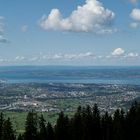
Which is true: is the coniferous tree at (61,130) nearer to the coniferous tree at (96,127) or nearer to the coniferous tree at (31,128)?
the coniferous tree at (31,128)

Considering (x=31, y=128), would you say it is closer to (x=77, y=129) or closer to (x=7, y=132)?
(x=7, y=132)

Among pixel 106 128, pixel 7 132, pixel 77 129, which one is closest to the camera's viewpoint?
pixel 7 132

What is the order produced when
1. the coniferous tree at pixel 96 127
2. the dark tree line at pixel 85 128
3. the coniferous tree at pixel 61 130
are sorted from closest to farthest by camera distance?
the dark tree line at pixel 85 128
the coniferous tree at pixel 61 130
the coniferous tree at pixel 96 127

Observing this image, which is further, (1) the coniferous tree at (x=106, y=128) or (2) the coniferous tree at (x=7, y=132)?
(1) the coniferous tree at (x=106, y=128)

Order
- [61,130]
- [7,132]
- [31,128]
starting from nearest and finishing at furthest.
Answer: [7,132] < [31,128] < [61,130]

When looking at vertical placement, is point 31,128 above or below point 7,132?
above

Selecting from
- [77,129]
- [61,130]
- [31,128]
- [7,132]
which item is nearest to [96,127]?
[77,129]

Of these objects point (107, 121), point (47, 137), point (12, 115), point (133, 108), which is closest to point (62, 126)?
point (47, 137)

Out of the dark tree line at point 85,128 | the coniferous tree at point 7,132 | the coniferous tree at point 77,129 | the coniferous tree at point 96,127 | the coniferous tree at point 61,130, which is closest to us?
the coniferous tree at point 7,132

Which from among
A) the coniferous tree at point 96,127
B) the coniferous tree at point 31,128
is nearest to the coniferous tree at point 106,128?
the coniferous tree at point 96,127

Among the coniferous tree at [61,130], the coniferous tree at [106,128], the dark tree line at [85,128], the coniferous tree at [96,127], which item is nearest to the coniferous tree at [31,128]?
the dark tree line at [85,128]

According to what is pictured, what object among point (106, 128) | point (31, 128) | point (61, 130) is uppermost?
point (31, 128)
